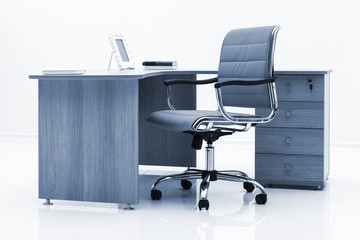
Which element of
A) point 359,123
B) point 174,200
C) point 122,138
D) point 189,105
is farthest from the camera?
point 359,123

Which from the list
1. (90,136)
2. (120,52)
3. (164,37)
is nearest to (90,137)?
(90,136)

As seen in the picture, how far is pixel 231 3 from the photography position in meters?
5.77

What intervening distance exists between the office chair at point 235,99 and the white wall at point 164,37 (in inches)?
74.2

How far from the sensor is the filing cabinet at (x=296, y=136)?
395 cm

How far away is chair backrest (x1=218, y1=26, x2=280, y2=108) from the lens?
359 cm

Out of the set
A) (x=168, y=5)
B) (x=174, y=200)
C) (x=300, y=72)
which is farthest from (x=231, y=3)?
(x=174, y=200)

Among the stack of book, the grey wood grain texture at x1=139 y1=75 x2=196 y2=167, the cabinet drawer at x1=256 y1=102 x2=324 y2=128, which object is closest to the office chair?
the cabinet drawer at x1=256 y1=102 x2=324 y2=128

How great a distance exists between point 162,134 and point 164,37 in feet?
5.19

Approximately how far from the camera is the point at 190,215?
3354 mm

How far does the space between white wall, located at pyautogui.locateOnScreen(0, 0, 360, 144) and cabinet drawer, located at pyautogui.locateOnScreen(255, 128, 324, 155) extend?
1.68 metres

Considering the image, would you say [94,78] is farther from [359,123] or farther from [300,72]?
[359,123]

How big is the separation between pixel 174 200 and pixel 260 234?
2.77 ft

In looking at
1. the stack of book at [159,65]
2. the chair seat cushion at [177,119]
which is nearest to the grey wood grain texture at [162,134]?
the stack of book at [159,65]

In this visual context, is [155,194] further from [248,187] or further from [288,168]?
[288,168]
